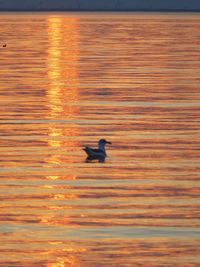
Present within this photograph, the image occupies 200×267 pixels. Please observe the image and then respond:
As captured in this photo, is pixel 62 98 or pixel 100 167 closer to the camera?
pixel 100 167

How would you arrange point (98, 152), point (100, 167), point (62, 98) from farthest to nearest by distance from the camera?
point (62, 98), point (98, 152), point (100, 167)

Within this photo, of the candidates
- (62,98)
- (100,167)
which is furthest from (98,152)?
(62,98)

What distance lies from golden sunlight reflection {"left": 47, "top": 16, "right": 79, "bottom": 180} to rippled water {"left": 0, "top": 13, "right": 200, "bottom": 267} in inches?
1.5

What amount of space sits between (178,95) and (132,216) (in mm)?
21149

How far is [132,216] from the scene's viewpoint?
2256cm

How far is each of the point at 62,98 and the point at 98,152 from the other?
547 inches

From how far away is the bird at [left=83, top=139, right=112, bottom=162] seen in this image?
95.2ft

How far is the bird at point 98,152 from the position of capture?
2903cm

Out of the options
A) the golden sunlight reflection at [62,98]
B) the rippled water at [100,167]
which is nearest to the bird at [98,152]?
the rippled water at [100,167]

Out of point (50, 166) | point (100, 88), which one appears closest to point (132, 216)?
point (50, 166)

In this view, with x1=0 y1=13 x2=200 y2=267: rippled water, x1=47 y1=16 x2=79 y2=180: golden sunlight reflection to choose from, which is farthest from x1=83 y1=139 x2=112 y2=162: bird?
x1=47 y1=16 x2=79 y2=180: golden sunlight reflection

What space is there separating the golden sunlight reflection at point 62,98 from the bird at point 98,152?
1.05 feet

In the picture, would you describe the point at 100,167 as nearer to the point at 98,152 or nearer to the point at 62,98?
the point at 98,152

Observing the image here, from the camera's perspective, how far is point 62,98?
1688 inches
